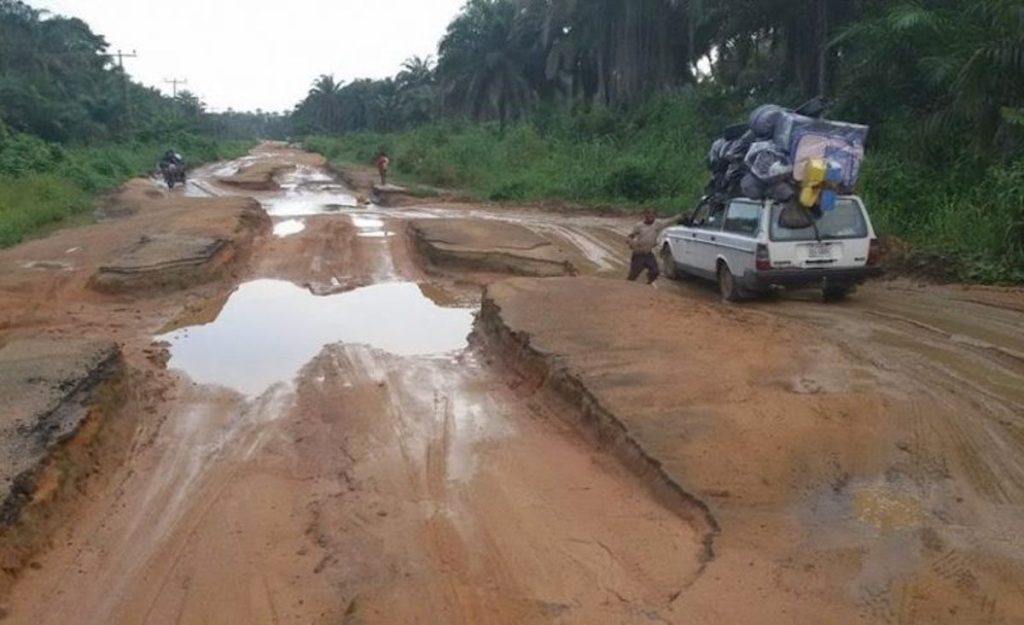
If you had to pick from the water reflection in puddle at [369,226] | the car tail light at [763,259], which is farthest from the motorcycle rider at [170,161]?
the car tail light at [763,259]

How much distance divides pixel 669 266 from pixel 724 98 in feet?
64.2

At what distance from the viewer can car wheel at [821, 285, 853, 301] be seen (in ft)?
36.0

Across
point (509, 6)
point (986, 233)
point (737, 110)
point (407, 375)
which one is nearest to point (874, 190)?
point (986, 233)

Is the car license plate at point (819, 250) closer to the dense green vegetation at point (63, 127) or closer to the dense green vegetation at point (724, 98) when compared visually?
the dense green vegetation at point (724, 98)

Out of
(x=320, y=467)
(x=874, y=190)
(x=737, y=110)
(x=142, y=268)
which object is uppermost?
(x=737, y=110)

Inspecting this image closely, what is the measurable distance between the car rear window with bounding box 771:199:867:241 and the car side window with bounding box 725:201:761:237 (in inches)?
10.5

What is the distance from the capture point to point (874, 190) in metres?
15.8

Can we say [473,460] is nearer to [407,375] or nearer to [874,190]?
[407,375]

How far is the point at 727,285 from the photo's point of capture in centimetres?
1180

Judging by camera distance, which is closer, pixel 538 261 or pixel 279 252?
pixel 538 261

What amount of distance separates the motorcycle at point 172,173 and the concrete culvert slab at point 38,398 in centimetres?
2806

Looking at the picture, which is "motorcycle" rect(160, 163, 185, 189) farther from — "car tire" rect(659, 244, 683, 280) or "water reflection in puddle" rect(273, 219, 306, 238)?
"car tire" rect(659, 244, 683, 280)

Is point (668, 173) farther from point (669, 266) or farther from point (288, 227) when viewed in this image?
point (669, 266)

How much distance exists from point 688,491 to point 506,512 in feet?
3.79
